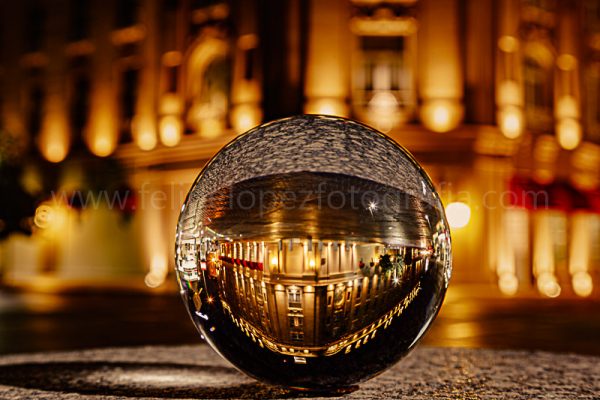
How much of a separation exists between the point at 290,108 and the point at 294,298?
18.0 metres

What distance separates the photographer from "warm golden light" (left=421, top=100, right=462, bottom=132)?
21.7m

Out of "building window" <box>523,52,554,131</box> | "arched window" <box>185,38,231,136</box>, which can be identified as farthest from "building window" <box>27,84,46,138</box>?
"building window" <box>523,52,554,131</box>

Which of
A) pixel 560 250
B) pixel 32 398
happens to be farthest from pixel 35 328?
pixel 560 250

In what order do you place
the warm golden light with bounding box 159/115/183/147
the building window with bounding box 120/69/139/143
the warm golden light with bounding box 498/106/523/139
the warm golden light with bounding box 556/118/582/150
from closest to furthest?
the warm golden light with bounding box 498/106/523/139 → the warm golden light with bounding box 556/118/582/150 → the warm golden light with bounding box 159/115/183/147 → the building window with bounding box 120/69/139/143

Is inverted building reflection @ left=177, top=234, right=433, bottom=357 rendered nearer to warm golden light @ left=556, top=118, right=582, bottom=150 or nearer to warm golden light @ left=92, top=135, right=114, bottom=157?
warm golden light @ left=556, top=118, right=582, bottom=150

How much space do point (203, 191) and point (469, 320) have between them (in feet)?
29.5

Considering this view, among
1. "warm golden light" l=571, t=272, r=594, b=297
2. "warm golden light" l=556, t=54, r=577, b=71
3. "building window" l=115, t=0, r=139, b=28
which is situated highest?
"building window" l=115, t=0, r=139, b=28

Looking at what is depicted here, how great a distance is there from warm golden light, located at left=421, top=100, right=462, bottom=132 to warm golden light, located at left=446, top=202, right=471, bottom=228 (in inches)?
84.8

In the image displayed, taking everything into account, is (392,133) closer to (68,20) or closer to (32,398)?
(68,20)

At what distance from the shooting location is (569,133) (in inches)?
989

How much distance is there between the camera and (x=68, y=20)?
29703mm

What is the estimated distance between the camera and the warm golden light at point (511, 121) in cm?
2259

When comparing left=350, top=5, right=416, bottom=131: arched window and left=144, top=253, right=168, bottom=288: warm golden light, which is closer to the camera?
left=350, top=5, right=416, bottom=131: arched window

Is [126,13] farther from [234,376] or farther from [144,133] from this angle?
[234,376]
